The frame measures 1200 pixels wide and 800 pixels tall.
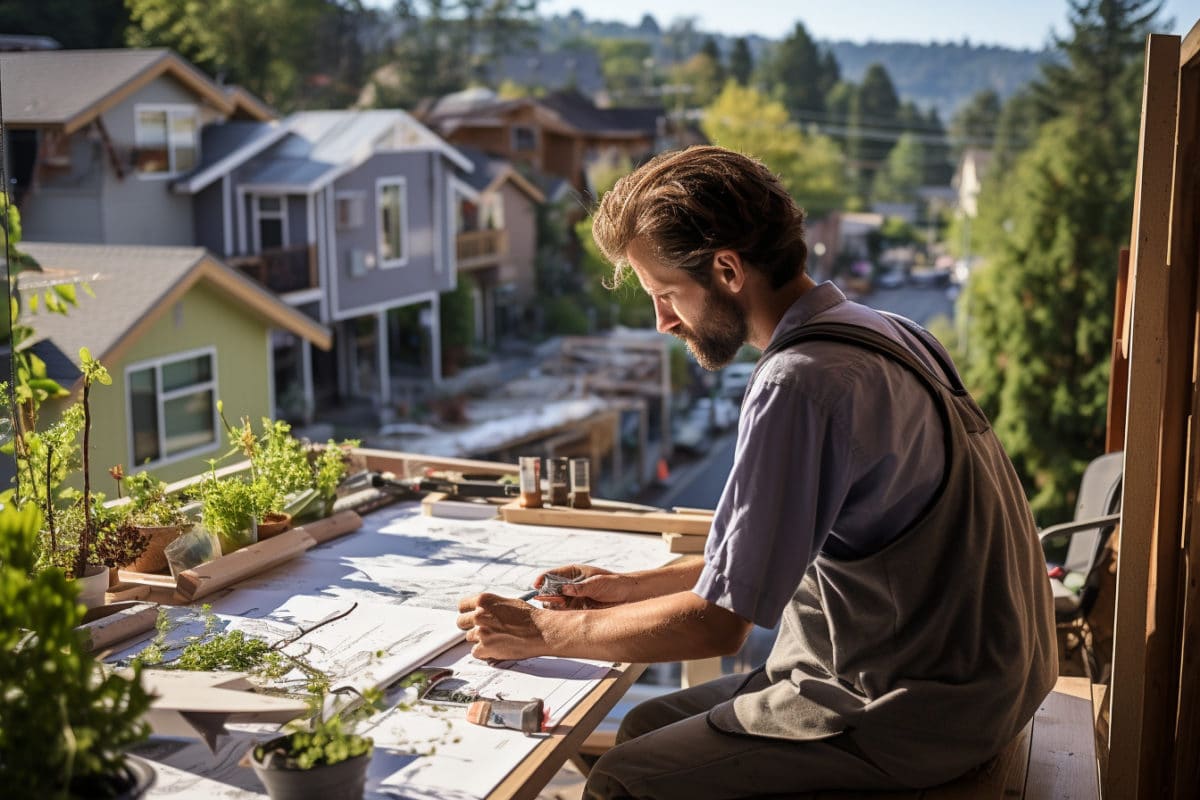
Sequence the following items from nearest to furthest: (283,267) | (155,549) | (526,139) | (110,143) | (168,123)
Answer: (155,549) < (110,143) < (168,123) < (283,267) < (526,139)

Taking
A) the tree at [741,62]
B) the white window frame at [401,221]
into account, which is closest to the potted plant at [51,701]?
the white window frame at [401,221]

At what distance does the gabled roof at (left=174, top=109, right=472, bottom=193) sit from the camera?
12523 mm

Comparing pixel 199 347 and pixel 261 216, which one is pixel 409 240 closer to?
pixel 261 216

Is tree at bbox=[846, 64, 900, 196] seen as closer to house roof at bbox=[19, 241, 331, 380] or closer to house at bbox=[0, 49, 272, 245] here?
house at bbox=[0, 49, 272, 245]

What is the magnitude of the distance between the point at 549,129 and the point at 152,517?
807 inches

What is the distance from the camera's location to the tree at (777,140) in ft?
84.4

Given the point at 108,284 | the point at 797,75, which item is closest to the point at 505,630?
the point at 108,284

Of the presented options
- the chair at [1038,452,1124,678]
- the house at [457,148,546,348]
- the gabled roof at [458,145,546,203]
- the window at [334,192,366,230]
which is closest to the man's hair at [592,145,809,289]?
the chair at [1038,452,1124,678]

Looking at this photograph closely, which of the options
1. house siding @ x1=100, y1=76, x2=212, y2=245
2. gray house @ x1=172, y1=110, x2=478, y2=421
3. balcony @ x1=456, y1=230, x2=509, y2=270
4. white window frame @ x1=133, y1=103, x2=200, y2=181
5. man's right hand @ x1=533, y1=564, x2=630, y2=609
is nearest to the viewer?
man's right hand @ x1=533, y1=564, x2=630, y2=609

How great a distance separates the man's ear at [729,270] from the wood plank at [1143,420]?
567 mm

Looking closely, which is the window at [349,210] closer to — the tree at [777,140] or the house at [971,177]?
the tree at [777,140]

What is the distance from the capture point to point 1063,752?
6.08 feet

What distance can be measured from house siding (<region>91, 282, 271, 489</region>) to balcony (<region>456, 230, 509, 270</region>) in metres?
8.72

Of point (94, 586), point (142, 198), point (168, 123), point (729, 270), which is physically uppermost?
point (168, 123)
